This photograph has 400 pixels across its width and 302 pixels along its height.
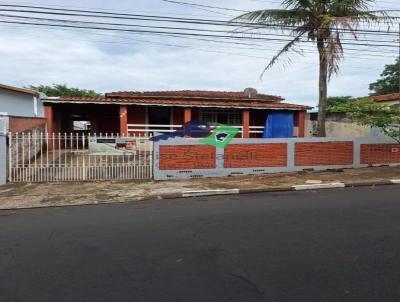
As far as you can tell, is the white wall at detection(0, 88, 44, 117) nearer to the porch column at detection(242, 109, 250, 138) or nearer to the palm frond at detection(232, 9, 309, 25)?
the porch column at detection(242, 109, 250, 138)

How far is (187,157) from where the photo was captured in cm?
1415

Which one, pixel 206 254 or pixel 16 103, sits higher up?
pixel 16 103

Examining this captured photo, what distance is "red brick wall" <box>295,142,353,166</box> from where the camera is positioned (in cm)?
1536

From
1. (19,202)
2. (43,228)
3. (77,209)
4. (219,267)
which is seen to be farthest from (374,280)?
(19,202)

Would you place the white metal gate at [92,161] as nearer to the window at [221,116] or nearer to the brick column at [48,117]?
the brick column at [48,117]

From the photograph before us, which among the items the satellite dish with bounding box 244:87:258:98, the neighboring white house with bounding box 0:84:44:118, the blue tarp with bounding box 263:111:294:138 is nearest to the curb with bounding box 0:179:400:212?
the blue tarp with bounding box 263:111:294:138

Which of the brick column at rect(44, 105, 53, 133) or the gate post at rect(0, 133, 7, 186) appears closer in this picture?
the gate post at rect(0, 133, 7, 186)

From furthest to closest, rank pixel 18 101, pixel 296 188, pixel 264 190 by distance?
pixel 18 101
pixel 296 188
pixel 264 190

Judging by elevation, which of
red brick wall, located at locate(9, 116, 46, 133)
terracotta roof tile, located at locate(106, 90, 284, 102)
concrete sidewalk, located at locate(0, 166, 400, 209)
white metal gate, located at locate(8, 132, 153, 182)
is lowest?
concrete sidewalk, located at locate(0, 166, 400, 209)

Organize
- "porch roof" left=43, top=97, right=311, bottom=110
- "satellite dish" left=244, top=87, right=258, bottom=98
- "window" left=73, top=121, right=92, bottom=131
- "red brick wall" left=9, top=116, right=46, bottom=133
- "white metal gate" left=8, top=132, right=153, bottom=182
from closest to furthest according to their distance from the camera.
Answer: "white metal gate" left=8, top=132, right=153, bottom=182 < "red brick wall" left=9, top=116, right=46, bottom=133 < "porch roof" left=43, top=97, right=311, bottom=110 < "satellite dish" left=244, top=87, right=258, bottom=98 < "window" left=73, top=121, right=92, bottom=131

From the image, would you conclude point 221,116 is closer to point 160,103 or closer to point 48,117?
point 160,103

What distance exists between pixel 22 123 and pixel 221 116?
1168 centimetres

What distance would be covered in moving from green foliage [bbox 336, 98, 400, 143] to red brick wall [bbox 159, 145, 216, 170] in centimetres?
532

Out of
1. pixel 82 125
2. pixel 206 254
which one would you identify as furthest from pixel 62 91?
pixel 206 254
